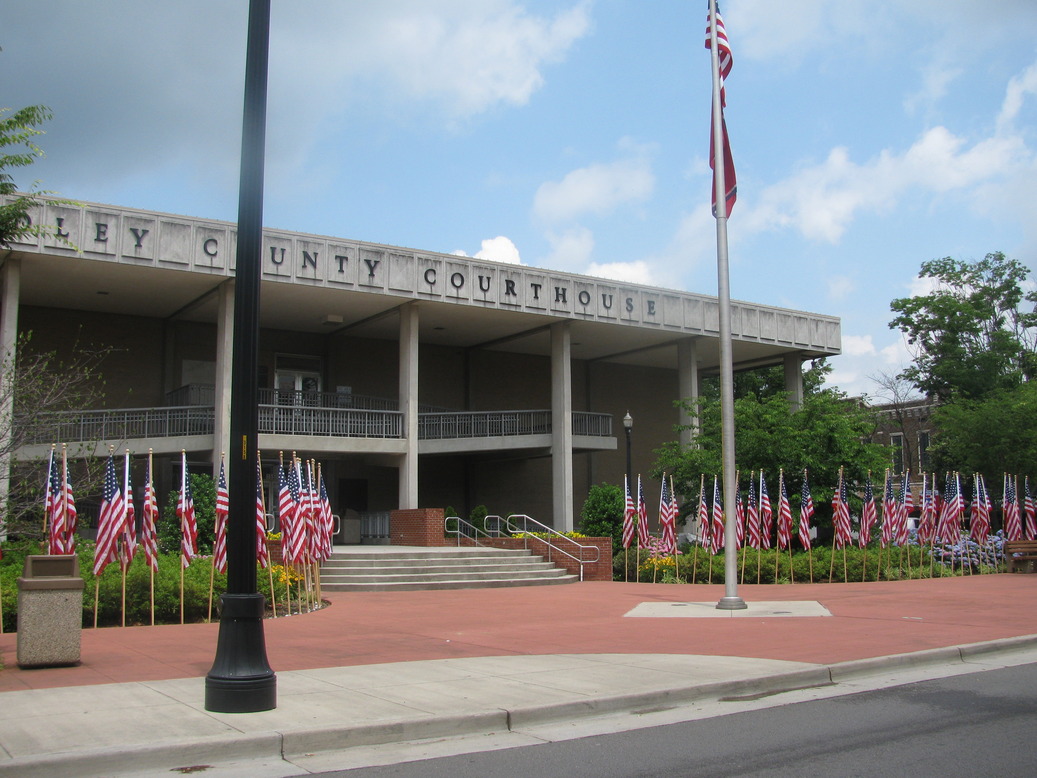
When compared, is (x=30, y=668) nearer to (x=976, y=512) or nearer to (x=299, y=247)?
(x=299, y=247)

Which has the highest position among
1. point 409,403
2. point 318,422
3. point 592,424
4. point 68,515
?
point 409,403

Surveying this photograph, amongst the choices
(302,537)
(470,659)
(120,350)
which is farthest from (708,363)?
(470,659)

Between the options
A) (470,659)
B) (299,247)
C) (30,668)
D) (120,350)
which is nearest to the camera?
(30,668)

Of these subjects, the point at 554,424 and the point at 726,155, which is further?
the point at 554,424

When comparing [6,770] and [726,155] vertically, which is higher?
[726,155]

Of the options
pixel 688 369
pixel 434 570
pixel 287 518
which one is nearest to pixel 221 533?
pixel 287 518

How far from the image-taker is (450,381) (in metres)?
37.6

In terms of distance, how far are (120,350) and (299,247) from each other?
313 inches

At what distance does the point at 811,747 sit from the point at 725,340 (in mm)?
10952

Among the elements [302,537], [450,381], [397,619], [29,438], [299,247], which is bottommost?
[397,619]

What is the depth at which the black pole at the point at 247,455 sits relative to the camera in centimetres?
791

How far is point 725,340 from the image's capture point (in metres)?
17.5

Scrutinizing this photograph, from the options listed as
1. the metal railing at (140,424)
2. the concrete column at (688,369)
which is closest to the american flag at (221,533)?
the metal railing at (140,424)

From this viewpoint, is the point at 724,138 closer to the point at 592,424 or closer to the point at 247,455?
the point at 247,455
